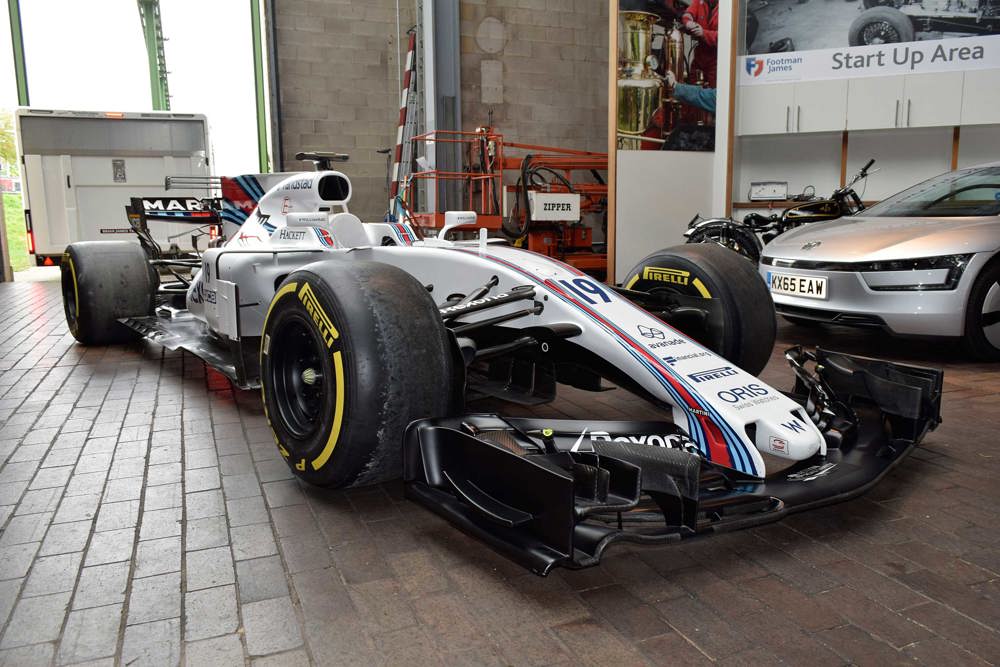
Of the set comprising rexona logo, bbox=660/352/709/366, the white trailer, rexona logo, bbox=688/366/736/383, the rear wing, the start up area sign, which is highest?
the start up area sign

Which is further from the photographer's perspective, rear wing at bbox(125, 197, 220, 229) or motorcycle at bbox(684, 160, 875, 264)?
motorcycle at bbox(684, 160, 875, 264)

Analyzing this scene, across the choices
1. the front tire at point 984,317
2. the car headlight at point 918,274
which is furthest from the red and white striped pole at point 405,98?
the front tire at point 984,317

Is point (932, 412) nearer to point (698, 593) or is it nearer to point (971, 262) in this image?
point (698, 593)

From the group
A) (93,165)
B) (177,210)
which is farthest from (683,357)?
(93,165)

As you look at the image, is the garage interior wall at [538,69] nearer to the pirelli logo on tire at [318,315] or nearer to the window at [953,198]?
the window at [953,198]

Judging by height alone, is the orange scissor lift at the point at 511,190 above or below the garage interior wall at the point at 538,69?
below

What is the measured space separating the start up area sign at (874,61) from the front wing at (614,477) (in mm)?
6819

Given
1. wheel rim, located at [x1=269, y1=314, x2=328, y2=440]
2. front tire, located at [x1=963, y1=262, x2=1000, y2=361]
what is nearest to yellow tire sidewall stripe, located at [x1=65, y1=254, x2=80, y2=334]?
wheel rim, located at [x1=269, y1=314, x2=328, y2=440]

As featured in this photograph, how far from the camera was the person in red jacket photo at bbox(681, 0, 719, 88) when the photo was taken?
9.32m

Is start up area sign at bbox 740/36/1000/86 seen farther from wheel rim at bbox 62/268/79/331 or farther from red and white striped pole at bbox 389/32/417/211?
wheel rim at bbox 62/268/79/331

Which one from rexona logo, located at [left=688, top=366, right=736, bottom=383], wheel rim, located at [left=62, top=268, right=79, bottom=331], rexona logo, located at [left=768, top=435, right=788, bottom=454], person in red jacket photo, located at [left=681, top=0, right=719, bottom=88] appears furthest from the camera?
person in red jacket photo, located at [left=681, top=0, right=719, bottom=88]

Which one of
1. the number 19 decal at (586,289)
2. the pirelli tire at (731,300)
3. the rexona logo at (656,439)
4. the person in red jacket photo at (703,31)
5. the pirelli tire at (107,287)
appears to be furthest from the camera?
the person in red jacket photo at (703,31)

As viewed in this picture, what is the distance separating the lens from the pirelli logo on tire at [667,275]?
3.48 m

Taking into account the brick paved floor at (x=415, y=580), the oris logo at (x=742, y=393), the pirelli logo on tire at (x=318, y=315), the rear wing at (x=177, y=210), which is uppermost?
the rear wing at (x=177, y=210)
